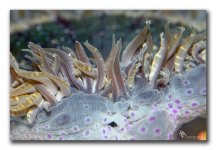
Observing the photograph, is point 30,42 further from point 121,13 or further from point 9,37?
point 121,13

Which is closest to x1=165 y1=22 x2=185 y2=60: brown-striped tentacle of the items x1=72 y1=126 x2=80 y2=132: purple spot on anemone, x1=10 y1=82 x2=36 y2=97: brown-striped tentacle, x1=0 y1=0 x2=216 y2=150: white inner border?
x1=0 y1=0 x2=216 y2=150: white inner border

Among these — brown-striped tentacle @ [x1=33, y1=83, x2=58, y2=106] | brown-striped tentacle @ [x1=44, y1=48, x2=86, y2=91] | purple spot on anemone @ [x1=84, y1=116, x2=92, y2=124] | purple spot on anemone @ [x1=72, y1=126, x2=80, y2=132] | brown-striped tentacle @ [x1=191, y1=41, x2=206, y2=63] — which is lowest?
purple spot on anemone @ [x1=72, y1=126, x2=80, y2=132]

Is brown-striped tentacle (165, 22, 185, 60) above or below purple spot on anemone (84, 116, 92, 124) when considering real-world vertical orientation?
above

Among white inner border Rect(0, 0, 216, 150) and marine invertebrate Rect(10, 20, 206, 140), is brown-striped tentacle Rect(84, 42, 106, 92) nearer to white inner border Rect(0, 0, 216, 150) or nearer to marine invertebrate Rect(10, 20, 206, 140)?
marine invertebrate Rect(10, 20, 206, 140)

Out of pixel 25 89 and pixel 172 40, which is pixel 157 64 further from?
pixel 25 89

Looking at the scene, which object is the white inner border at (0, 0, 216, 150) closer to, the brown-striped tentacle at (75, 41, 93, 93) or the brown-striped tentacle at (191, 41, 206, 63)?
the brown-striped tentacle at (191, 41, 206, 63)

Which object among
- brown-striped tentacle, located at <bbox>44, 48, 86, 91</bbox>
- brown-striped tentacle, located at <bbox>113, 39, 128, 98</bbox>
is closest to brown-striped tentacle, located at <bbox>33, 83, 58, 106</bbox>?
brown-striped tentacle, located at <bbox>44, 48, 86, 91</bbox>

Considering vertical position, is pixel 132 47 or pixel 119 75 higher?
pixel 132 47

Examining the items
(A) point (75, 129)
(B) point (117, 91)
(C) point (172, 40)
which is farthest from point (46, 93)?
(C) point (172, 40)
